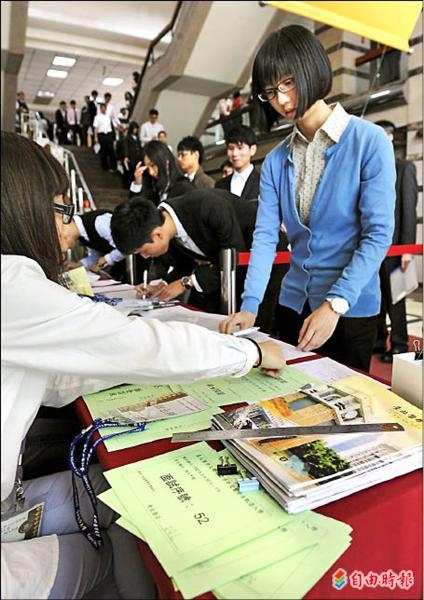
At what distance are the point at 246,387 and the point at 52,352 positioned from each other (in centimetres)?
50

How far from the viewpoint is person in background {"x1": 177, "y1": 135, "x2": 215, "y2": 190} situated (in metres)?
3.66

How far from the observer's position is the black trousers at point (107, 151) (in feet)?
32.6

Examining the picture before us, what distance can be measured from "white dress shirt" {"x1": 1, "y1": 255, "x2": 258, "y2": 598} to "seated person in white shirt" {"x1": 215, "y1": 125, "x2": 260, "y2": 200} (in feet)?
7.98

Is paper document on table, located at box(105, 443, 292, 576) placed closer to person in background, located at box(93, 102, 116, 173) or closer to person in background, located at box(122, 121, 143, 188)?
person in background, located at box(122, 121, 143, 188)

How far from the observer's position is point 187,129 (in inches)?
396

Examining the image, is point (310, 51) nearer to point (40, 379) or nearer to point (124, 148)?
point (40, 379)

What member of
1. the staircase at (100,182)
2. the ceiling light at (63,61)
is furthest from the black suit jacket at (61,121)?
the staircase at (100,182)

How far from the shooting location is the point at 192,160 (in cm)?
369

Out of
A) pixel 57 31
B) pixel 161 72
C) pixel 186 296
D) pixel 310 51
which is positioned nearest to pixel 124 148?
pixel 161 72

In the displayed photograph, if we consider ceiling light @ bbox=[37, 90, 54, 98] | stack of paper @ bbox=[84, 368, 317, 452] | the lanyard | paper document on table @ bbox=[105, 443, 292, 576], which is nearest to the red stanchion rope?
stack of paper @ bbox=[84, 368, 317, 452]

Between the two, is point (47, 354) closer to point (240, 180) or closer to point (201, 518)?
point (201, 518)

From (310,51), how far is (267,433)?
933mm

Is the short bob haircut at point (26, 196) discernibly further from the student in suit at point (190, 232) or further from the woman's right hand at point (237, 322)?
the student in suit at point (190, 232)

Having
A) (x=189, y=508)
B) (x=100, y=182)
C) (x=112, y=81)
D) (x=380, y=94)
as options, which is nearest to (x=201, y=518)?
(x=189, y=508)
